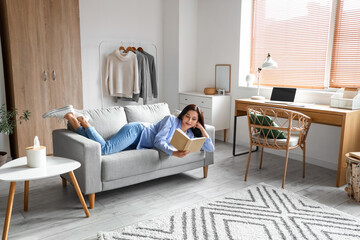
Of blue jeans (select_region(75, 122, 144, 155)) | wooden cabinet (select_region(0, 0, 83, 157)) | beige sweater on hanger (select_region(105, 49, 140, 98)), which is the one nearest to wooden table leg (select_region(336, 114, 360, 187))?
blue jeans (select_region(75, 122, 144, 155))

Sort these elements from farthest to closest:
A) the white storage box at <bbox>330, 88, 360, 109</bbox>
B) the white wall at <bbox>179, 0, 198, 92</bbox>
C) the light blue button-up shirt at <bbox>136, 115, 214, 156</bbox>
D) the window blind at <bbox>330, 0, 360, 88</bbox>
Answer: the white wall at <bbox>179, 0, 198, 92</bbox> → the window blind at <bbox>330, 0, 360, 88</bbox> → the white storage box at <bbox>330, 88, 360, 109</bbox> → the light blue button-up shirt at <bbox>136, 115, 214, 156</bbox>

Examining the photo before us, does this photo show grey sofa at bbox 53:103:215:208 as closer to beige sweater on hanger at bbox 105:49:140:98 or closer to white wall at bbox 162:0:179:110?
beige sweater on hanger at bbox 105:49:140:98

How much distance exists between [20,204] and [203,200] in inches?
61.1

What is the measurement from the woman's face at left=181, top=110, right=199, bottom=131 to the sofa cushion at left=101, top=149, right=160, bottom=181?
38 cm

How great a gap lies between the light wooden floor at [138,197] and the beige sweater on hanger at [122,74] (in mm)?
1816

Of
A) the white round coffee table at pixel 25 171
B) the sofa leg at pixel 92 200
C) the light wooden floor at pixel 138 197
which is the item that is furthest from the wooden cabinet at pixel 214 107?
the white round coffee table at pixel 25 171

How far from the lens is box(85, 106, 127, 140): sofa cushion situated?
3.00 metres

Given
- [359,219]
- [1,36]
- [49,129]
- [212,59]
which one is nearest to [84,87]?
[49,129]

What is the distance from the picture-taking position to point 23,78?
12.1 ft

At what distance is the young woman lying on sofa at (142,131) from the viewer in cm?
279

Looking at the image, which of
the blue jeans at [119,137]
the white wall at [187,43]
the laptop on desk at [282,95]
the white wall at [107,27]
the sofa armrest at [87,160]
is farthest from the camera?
the white wall at [187,43]

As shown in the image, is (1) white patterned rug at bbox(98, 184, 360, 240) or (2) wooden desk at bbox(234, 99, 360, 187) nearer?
(1) white patterned rug at bbox(98, 184, 360, 240)

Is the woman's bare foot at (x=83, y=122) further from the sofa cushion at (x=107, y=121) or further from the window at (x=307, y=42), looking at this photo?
the window at (x=307, y=42)

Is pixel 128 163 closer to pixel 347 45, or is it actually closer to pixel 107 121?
pixel 107 121
